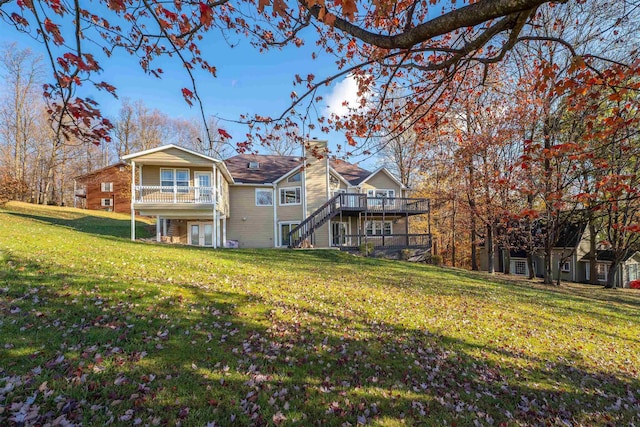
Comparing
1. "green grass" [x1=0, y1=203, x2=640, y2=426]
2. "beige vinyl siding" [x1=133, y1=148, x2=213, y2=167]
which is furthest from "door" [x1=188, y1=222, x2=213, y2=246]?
"green grass" [x1=0, y1=203, x2=640, y2=426]

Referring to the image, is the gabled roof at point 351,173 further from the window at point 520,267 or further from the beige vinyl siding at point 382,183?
the window at point 520,267

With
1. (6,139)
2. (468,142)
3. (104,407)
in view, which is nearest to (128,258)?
(104,407)

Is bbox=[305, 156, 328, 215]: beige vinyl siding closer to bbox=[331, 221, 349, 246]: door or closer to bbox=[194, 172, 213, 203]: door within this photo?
bbox=[331, 221, 349, 246]: door

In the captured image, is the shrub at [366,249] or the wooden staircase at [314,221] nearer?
the shrub at [366,249]

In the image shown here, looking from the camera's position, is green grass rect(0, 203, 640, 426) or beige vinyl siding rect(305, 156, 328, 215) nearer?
green grass rect(0, 203, 640, 426)

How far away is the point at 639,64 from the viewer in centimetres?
405

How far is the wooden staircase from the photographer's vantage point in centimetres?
1889

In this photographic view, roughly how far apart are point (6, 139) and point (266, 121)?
3562cm

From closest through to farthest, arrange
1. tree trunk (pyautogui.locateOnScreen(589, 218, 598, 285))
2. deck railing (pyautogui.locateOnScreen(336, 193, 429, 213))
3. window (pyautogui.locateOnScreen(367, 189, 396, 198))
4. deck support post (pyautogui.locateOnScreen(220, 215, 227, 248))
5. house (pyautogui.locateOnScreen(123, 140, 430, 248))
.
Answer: house (pyautogui.locateOnScreen(123, 140, 430, 248))
deck railing (pyautogui.locateOnScreen(336, 193, 429, 213))
deck support post (pyautogui.locateOnScreen(220, 215, 227, 248))
tree trunk (pyautogui.locateOnScreen(589, 218, 598, 285))
window (pyautogui.locateOnScreen(367, 189, 396, 198))

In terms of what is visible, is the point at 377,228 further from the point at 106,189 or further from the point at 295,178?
the point at 106,189

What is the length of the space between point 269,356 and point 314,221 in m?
16.6

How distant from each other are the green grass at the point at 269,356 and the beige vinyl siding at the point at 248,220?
1403cm

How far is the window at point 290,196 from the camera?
2162cm

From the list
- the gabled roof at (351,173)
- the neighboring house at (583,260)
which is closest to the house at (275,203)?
the gabled roof at (351,173)
